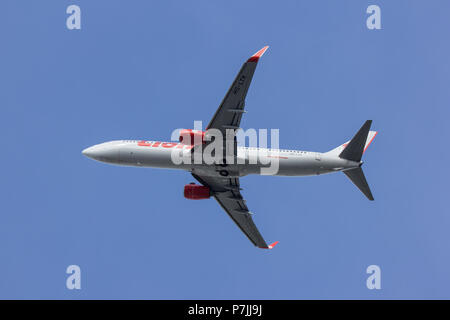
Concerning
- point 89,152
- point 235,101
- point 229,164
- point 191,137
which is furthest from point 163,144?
point 235,101

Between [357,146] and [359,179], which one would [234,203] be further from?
[357,146]

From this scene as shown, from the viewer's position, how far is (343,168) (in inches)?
2100

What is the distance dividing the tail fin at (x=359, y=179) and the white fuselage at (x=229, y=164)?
0.71 m

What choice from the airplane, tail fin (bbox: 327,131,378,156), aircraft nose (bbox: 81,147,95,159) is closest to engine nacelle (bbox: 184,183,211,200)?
the airplane

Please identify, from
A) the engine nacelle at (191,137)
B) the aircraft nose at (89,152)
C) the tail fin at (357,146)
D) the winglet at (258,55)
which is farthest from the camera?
the aircraft nose at (89,152)

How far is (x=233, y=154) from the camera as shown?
5459 centimetres

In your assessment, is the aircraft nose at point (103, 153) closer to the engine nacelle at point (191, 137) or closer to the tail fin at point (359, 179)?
the engine nacelle at point (191, 137)

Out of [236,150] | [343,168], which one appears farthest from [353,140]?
[236,150]

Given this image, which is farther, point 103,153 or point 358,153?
point 103,153

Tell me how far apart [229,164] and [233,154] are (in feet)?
4.29

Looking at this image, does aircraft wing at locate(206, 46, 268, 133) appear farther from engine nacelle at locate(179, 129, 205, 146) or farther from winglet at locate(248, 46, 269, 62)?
engine nacelle at locate(179, 129, 205, 146)

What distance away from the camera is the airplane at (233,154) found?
50.3 m

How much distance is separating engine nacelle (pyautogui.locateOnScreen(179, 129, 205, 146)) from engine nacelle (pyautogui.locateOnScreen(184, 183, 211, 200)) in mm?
8367

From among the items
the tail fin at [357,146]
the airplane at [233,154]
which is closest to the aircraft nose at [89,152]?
the airplane at [233,154]
